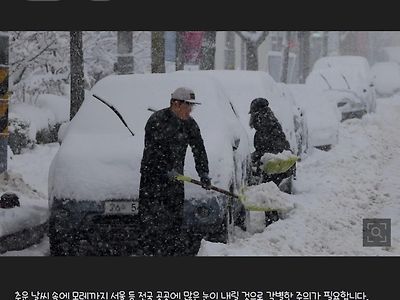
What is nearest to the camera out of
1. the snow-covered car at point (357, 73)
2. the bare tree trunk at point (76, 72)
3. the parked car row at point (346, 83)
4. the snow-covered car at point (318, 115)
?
the bare tree trunk at point (76, 72)

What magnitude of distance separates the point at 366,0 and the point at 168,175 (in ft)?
6.51

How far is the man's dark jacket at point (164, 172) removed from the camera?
6977mm

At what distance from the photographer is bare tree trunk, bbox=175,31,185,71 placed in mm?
7631

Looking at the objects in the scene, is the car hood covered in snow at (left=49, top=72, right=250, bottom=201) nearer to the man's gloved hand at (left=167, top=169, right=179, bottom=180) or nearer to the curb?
the man's gloved hand at (left=167, top=169, right=179, bottom=180)

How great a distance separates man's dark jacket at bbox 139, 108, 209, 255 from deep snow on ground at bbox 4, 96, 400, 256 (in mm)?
340

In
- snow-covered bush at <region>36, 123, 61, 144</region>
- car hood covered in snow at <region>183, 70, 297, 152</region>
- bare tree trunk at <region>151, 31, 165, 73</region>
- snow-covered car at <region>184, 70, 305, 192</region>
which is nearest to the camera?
Answer: bare tree trunk at <region>151, 31, 165, 73</region>

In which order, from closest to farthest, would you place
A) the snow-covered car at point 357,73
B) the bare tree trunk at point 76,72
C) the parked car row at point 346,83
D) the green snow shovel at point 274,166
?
the bare tree trunk at point 76,72
the green snow shovel at point 274,166
the snow-covered car at point 357,73
the parked car row at point 346,83

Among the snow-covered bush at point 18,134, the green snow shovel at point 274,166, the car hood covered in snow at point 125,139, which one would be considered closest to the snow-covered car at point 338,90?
the green snow shovel at point 274,166

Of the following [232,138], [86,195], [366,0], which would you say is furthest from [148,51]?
[366,0]

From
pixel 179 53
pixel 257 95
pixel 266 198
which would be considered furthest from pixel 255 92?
pixel 266 198

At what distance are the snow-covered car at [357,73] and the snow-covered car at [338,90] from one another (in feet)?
0.19

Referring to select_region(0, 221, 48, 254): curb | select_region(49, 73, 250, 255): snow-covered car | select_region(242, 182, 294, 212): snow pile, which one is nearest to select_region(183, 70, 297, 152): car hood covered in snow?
select_region(242, 182, 294, 212): snow pile

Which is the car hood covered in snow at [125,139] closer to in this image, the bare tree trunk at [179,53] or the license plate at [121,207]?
the license plate at [121,207]

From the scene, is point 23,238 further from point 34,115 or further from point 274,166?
point 274,166
